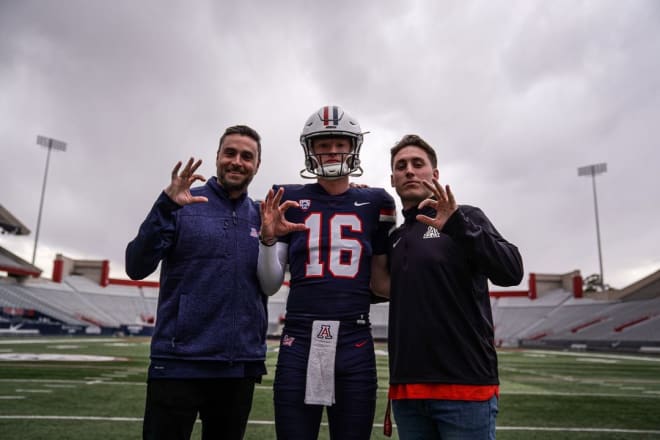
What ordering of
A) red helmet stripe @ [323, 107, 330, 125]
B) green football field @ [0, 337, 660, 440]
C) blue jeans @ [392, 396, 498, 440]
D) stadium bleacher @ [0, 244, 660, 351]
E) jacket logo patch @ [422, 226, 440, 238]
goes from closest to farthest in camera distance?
blue jeans @ [392, 396, 498, 440]
jacket logo patch @ [422, 226, 440, 238]
red helmet stripe @ [323, 107, 330, 125]
green football field @ [0, 337, 660, 440]
stadium bleacher @ [0, 244, 660, 351]

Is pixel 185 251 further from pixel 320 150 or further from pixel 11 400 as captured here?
pixel 11 400

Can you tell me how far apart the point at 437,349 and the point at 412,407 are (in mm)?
333

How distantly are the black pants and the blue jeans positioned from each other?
36.5 inches

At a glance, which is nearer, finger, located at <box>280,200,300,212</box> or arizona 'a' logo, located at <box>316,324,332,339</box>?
arizona 'a' logo, located at <box>316,324,332,339</box>

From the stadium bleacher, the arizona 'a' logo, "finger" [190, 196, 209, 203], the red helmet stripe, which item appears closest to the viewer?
the arizona 'a' logo

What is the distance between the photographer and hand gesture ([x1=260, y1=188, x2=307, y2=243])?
104 inches

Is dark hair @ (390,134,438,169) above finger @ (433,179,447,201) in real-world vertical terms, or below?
above

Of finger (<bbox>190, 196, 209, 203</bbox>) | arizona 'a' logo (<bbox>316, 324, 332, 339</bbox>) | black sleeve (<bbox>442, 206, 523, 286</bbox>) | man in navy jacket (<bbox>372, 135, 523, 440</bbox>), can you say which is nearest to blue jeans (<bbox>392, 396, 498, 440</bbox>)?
man in navy jacket (<bbox>372, 135, 523, 440</bbox>)

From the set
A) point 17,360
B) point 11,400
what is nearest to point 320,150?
point 11,400

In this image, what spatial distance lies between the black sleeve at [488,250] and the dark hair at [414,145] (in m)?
0.61

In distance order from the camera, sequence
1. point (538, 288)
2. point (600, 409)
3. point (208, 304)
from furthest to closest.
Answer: point (538, 288) → point (600, 409) → point (208, 304)

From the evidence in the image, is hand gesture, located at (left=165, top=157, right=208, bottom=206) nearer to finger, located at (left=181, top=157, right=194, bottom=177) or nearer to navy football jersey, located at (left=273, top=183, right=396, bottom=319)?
finger, located at (left=181, top=157, right=194, bottom=177)

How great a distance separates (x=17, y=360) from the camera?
41.0 ft

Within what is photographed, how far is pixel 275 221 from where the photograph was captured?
265 centimetres
